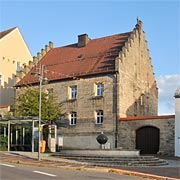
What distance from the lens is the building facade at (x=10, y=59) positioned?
1981 inches

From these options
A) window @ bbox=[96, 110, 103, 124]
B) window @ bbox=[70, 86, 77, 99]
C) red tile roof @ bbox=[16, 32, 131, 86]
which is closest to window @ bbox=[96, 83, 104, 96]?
red tile roof @ bbox=[16, 32, 131, 86]

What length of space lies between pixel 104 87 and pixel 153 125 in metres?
7.79

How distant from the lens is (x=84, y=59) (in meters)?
43.7

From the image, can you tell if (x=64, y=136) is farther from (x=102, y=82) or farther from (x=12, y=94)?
(x=12, y=94)

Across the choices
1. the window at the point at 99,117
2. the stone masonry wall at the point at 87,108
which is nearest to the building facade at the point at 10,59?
the stone masonry wall at the point at 87,108

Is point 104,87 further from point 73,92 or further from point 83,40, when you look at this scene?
point 83,40

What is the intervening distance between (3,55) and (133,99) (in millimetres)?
19823

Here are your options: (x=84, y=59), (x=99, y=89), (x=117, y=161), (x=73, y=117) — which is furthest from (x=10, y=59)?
(x=117, y=161)

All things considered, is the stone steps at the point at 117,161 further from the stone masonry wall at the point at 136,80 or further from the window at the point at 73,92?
the window at the point at 73,92

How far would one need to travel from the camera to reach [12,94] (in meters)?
51.3

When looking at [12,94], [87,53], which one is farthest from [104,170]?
[12,94]

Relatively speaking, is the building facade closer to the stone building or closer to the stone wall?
the stone building

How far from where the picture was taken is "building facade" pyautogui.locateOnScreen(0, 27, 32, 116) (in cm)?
5031

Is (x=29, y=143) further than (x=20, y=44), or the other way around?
(x=20, y=44)
